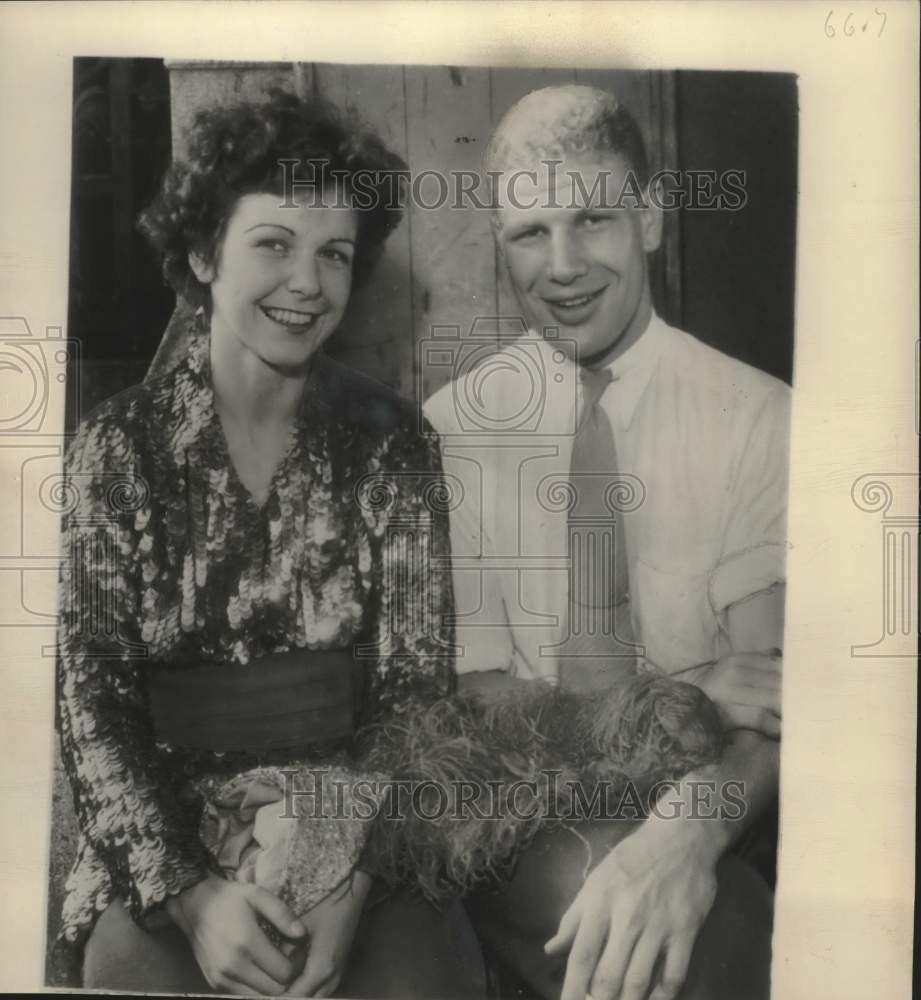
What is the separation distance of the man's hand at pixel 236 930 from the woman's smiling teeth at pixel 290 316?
1.05 meters

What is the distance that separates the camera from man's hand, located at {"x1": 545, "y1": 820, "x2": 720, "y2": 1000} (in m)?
1.95

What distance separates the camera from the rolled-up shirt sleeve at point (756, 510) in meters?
2.00

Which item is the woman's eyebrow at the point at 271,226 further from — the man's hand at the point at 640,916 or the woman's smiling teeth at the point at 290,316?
the man's hand at the point at 640,916

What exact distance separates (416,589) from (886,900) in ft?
Answer: 3.51

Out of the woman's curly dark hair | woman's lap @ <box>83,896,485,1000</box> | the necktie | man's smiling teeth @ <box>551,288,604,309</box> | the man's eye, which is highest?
the woman's curly dark hair

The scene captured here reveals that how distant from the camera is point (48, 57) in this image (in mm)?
2049

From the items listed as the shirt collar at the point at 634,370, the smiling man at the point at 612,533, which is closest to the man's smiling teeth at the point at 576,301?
the smiling man at the point at 612,533

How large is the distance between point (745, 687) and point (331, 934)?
90 centimetres

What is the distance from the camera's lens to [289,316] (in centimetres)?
201

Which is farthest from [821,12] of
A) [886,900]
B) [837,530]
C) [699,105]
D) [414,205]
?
[886,900]

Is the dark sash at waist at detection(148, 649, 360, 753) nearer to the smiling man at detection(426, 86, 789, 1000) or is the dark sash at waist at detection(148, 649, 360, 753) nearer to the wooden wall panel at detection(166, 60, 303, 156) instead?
the smiling man at detection(426, 86, 789, 1000)

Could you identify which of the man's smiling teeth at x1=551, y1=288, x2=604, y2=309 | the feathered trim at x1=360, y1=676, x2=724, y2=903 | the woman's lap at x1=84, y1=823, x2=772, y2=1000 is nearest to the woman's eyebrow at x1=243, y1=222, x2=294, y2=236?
the man's smiling teeth at x1=551, y1=288, x2=604, y2=309

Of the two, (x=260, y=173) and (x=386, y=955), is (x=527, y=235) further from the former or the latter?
(x=386, y=955)

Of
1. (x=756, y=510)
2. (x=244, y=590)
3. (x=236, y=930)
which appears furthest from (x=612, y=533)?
(x=236, y=930)
